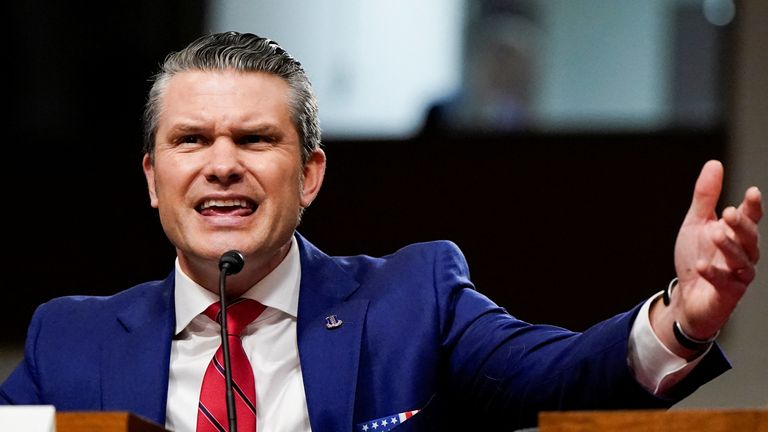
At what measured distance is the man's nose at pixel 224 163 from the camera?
8.17 feet

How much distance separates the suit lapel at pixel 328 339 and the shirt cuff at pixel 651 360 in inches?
22.2

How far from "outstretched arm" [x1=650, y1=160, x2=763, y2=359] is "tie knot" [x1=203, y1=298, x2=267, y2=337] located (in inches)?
34.3

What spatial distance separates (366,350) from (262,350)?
198 mm

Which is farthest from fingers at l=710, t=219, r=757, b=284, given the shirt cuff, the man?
the man

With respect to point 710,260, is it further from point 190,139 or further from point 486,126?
point 486,126

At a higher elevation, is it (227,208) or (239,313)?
(227,208)

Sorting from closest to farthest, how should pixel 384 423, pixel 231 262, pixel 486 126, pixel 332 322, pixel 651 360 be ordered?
pixel 651 360, pixel 231 262, pixel 384 423, pixel 332 322, pixel 486 126

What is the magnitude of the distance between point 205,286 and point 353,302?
0.99 ft

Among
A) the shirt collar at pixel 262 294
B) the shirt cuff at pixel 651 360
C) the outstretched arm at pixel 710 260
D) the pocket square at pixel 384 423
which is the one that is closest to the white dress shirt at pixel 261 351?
the shirt collar at pixel 262 294

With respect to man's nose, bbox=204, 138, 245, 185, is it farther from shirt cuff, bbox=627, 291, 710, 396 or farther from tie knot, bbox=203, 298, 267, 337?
shirt cuff, bbox=627, 291, 710, 396

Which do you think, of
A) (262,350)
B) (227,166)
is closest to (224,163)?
(227,166)

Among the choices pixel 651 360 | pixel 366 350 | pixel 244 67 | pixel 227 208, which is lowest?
pixel 366 350

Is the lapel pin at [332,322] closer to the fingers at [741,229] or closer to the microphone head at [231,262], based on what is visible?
the microphone head at [231,262]

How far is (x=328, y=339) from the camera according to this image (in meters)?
2.50
